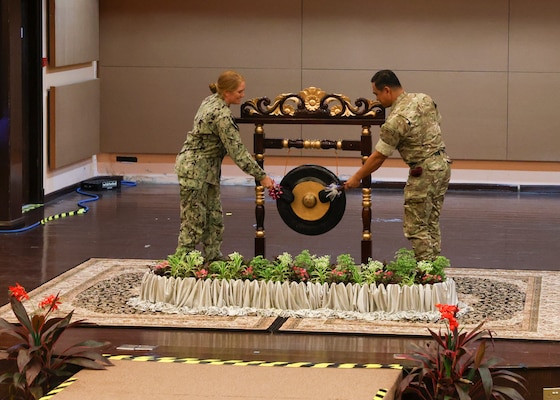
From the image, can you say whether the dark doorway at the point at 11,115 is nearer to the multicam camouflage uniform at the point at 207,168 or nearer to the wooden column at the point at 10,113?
the wooden column at the point at 10,113

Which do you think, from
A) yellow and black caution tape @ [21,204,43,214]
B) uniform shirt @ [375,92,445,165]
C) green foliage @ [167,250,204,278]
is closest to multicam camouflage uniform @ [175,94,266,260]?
green foliage @ [167,250,204,278]

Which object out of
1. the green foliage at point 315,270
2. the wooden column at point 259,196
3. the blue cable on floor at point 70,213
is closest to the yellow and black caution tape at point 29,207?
the blue cable on floor at point 70,213

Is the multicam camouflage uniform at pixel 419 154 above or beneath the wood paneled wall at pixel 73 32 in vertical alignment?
beneath

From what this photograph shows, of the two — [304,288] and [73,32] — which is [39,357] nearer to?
[304,288]

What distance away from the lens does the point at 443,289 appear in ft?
23.0

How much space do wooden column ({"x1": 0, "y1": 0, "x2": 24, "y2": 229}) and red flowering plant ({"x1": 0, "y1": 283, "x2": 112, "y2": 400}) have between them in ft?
15.6

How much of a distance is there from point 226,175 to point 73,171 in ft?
5.73

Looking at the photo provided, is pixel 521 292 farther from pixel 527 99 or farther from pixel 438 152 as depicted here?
pixel 527 99

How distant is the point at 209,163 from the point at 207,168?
0.04 m

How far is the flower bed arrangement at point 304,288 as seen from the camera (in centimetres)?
700

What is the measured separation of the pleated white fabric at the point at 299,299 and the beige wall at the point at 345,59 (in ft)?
20.3

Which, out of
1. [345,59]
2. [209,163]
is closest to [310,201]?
[209,163]

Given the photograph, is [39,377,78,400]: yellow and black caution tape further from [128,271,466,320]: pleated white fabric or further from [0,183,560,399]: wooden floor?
[128,271,466,320]: pleated white fabric

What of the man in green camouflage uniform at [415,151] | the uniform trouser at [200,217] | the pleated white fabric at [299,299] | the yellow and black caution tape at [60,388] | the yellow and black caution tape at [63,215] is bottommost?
the yellow and black caution tape at [60,388]
